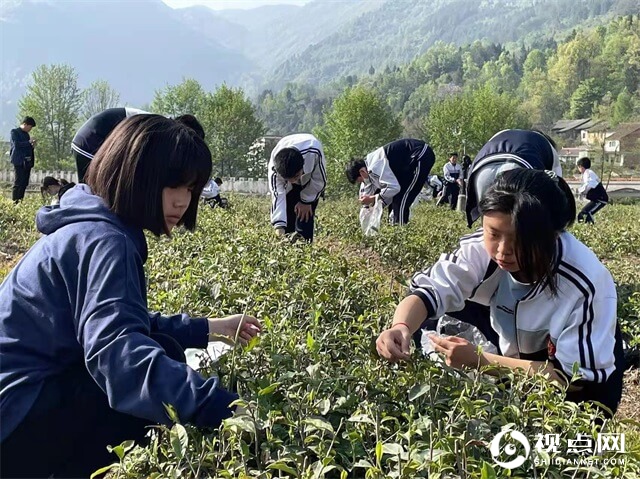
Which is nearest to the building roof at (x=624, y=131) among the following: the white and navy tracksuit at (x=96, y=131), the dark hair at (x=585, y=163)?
the dark hair at (x=585, y=163)

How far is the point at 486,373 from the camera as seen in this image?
1.96 meters

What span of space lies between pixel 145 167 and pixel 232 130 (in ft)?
166

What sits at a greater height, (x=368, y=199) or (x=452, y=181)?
(x=368, y=199)

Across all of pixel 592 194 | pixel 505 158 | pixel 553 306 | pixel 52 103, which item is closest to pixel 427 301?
pixel 553 306

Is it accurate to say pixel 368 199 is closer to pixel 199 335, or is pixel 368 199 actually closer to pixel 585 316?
pixel 585 316

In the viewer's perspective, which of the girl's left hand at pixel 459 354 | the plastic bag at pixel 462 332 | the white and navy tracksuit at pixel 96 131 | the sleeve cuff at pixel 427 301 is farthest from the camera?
the white and navy tracksuit at pixel 96 131

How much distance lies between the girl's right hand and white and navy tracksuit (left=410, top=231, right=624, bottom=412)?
1.49 feet

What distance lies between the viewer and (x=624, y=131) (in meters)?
73.2

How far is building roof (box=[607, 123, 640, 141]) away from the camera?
71812 millimetres

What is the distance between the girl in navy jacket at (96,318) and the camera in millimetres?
1636

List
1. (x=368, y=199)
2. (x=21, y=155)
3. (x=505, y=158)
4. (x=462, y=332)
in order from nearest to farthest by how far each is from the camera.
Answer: (x=462, y=332) → (x=505, y=158) → (x=368, y=199) → (x=21, y=155)

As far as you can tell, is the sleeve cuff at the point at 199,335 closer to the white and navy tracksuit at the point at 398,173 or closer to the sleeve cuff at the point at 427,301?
the sleeve cuff at the point at 427,301

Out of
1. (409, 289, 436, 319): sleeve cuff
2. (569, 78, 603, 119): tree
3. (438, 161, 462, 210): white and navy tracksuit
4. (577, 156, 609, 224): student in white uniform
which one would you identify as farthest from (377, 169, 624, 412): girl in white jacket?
(569, 78, 603, 119): tree

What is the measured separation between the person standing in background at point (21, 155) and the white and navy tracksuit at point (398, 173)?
5946 millimetres
